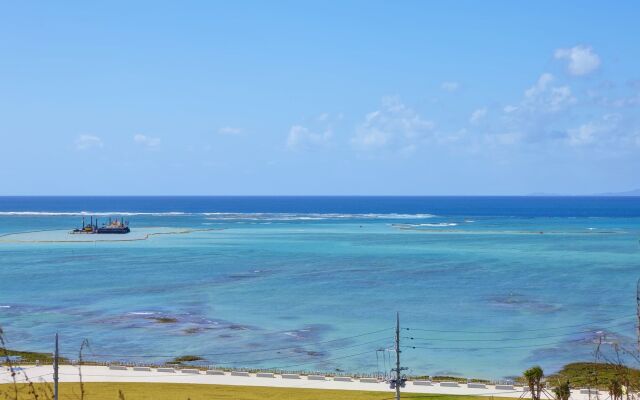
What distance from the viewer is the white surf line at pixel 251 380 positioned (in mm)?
36094

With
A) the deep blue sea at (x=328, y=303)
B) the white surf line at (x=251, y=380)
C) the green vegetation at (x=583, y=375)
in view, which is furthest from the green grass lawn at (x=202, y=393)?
the deep blue sea at (x=328, y=303)

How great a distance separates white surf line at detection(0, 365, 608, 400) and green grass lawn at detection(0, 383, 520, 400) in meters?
0.69

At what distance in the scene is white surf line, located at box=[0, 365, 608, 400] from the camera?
118 ft

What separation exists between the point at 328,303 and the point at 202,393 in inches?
1023

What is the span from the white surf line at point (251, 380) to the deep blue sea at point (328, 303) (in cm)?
406

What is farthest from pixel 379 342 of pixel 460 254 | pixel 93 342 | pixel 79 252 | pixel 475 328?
pixel 79 252

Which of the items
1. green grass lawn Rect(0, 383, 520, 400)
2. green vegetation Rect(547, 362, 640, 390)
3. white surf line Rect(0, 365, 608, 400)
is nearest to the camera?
green grass lawn Rect(0, 383, 520, 400)

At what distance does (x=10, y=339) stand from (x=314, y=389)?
76.0 ft

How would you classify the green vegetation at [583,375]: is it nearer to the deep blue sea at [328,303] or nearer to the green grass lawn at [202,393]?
the deep blue sea at [328,303]

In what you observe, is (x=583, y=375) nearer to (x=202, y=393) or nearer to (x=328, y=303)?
(x=202, y=393)

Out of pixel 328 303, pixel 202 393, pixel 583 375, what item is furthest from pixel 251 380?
pixel 328 303

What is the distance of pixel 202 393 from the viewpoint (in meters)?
36.0

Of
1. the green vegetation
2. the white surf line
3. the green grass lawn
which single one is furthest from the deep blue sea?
the green grass lawn

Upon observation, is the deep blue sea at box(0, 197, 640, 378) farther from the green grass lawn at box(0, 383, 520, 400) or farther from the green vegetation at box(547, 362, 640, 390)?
the green grass lawn at box(0, 383, 520, 400)
